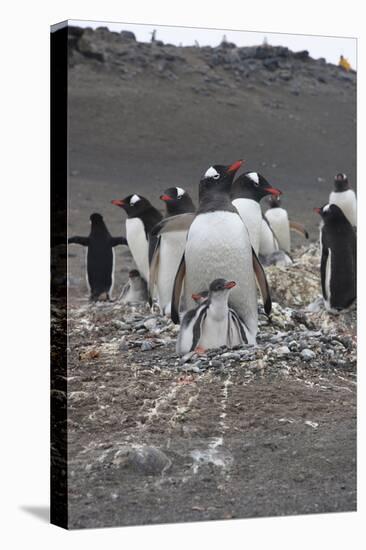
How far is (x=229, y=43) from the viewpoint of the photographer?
24.5 ft

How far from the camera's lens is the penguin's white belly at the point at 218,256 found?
7234mm

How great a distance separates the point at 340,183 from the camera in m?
7.88

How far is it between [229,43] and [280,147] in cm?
77

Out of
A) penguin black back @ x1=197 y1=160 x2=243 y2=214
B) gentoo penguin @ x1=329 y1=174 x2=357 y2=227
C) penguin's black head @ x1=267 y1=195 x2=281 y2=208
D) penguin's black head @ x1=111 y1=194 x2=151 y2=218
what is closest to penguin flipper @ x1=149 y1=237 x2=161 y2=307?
penguin's black head @ x1=111 y1=194 x2=151 y2=218

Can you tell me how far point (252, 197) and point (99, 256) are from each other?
117cm

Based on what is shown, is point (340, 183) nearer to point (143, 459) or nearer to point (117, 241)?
point (117, 241)

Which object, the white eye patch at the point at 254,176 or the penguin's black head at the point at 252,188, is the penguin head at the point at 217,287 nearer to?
the penguin's black head at the point at 252,188

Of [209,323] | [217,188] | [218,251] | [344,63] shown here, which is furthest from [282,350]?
[344,63]

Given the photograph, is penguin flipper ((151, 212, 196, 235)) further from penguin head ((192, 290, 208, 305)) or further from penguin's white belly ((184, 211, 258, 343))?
penguin head ((192, 290, 208, 305))

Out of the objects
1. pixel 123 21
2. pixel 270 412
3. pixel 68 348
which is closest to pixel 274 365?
pixel 270 412

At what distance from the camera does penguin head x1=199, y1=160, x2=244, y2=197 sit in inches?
288

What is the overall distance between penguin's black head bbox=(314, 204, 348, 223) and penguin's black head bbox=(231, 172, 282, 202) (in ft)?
1.33

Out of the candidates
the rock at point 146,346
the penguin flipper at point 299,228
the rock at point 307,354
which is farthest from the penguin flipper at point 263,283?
the rock at point 146,346

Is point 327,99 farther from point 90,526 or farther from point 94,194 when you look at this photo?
point 90,526
